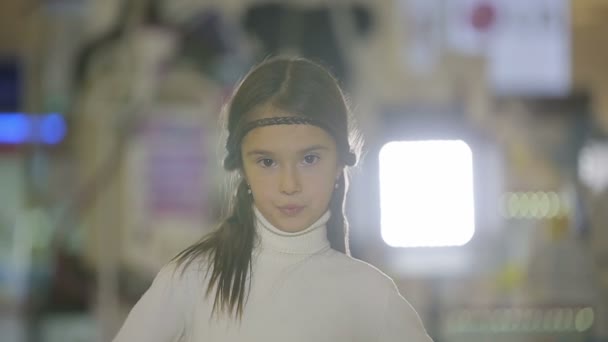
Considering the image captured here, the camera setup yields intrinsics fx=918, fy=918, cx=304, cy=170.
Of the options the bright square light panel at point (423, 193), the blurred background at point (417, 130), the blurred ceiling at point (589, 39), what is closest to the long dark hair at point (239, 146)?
the bright square light panel at point (423, 193)

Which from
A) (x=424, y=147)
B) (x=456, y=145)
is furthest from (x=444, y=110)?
(x=424, y=147)

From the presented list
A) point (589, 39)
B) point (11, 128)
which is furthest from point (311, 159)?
point (11, 128)

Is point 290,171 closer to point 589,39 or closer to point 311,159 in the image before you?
point 311,159

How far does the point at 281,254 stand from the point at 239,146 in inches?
1.9

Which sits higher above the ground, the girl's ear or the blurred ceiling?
the blurred ceiling

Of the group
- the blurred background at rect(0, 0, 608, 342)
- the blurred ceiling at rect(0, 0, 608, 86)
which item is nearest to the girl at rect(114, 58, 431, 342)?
the blurred background at rect(0, 0, 608, 342)

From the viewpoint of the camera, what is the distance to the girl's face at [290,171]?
36 cm

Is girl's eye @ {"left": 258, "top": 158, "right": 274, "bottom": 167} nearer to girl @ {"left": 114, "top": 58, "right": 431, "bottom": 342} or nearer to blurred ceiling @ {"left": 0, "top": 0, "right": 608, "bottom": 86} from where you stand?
girl @ {"left": 114, "top": 58, "right": 431, "bottom": 342}

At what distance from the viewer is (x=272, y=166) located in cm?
37

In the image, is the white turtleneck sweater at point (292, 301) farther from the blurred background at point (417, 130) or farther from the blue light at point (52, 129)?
the blue light at point (52, 129)

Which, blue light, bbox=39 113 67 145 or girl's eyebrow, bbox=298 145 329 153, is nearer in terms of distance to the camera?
girl's eyebrow, bbox=298 145 329 153

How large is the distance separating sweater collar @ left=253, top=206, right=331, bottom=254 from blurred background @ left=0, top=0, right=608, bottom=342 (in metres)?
1.37

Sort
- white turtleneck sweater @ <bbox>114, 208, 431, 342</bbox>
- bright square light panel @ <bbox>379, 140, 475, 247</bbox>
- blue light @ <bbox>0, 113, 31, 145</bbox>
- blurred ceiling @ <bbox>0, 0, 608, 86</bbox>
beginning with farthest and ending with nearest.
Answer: blue light @ <bbox>0, 113, 31, 145</bbox>, blurred ceiling @ <bbox>0, 0, 608, 86</bbox>, bright square light panel @ <bbox>379, 140, 475, 247</bbox>, white turtleneck sweater @ <bbox>114, 208, 431, 342</bbox>

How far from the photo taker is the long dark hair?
367 millimetres
